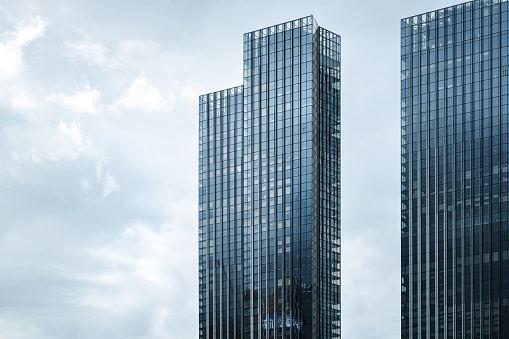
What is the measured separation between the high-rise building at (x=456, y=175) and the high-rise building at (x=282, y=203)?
68.5 feet

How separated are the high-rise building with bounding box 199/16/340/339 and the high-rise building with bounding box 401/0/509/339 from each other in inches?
822

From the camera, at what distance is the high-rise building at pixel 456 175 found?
502 feet

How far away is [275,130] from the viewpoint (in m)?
182

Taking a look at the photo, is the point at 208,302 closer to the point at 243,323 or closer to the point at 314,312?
the point at 243,323

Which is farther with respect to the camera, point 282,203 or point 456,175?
point 282,203

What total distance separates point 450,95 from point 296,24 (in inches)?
1584

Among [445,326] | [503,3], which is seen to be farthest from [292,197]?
[503,3]

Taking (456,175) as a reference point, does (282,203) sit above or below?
below

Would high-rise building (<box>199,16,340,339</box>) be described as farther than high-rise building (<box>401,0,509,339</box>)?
Yes

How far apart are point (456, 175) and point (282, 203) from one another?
3936 centimetres

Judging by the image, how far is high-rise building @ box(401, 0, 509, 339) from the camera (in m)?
153

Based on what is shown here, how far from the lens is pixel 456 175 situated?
522 ft

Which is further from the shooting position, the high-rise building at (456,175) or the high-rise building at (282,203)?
the high-rise building at (282,203)

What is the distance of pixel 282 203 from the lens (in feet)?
587
